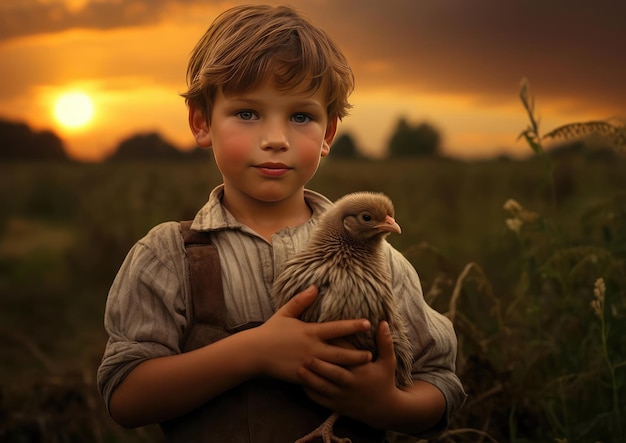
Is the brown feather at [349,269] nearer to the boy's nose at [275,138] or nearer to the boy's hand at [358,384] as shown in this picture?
the boy's hand at [358,384]

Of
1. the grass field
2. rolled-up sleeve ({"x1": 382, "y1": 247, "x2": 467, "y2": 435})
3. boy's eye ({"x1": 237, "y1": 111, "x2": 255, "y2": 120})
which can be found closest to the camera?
boy's eye ({"x1": 237, "y1": 111, "x2": 255, "y2": 120})

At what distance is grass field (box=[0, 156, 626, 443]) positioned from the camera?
11.4 ft

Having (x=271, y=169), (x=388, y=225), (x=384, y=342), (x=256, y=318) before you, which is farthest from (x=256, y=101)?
(x=384, y=342)

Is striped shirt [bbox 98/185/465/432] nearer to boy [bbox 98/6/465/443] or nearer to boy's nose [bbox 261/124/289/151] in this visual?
boy [bbox 98/6/465/443]

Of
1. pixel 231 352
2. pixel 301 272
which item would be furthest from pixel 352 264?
pixel 231 352

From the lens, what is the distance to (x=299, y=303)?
222cm

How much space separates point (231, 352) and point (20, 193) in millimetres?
9210

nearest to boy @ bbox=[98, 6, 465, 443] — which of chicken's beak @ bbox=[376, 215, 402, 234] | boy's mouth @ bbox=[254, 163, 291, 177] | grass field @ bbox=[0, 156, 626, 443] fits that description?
boy's mouth @ bbox=[254, 163, 291, 177]

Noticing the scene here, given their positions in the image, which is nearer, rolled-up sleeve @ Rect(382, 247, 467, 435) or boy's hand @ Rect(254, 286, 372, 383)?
boy's hand @ Rect(254, 286, 372, 383)

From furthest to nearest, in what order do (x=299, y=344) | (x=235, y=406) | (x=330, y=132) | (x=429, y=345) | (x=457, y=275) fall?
(x=457, y=275) → (x=330, y=132) → (x=429, y=345) → (x=235, y=406) → (x=299, y=344)

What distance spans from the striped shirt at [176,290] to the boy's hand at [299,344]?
7.0 inches

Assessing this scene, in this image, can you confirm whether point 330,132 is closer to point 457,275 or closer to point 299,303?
point 299,303

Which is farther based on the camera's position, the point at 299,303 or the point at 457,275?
the point at 457,275

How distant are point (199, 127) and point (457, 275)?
1875 millimetres
